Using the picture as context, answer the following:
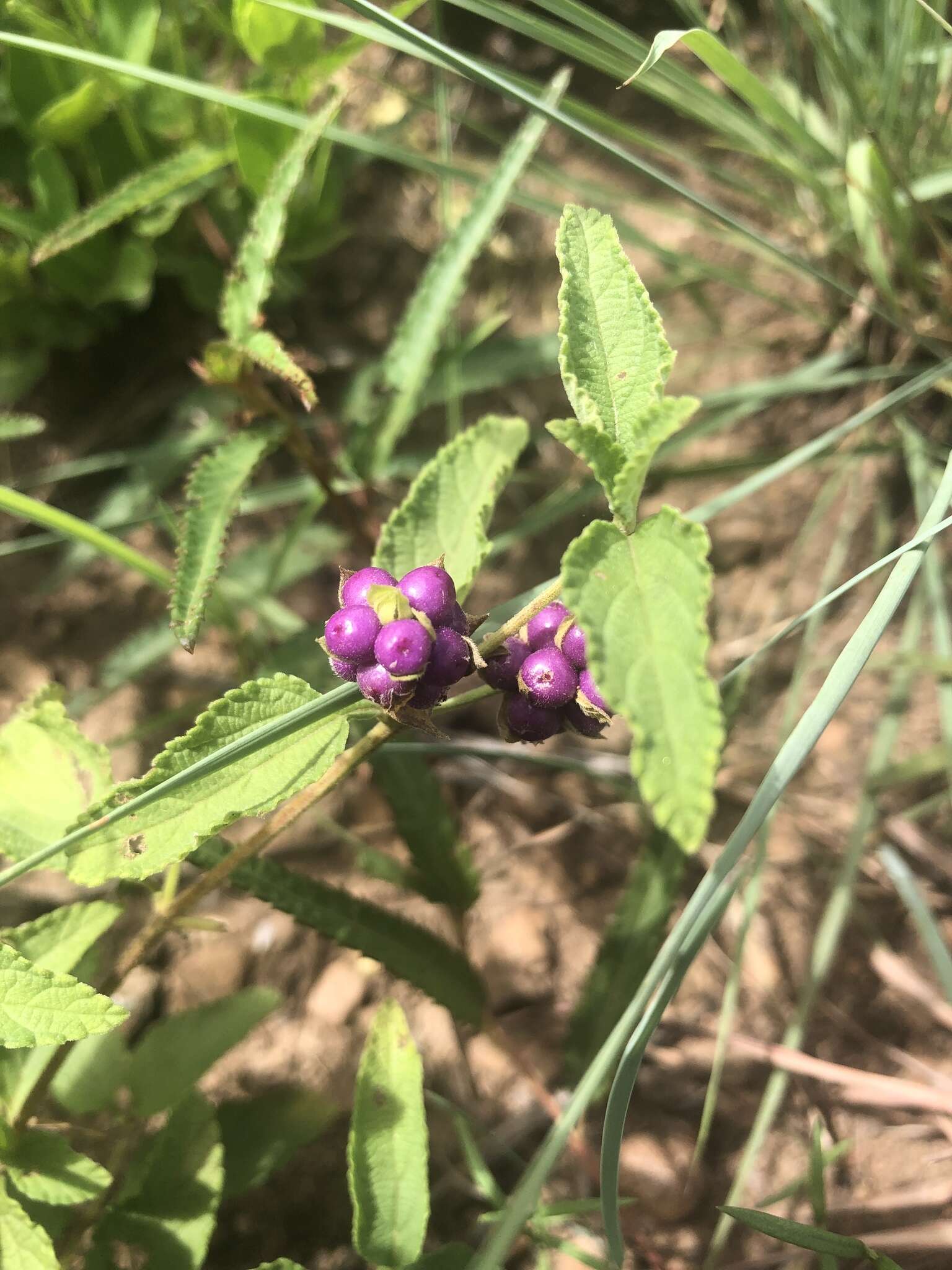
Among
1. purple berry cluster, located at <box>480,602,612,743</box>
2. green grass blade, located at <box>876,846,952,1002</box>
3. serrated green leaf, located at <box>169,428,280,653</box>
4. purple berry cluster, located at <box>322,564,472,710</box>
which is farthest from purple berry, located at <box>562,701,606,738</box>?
green grass blade, located at <box>876,846,952,1002</box>

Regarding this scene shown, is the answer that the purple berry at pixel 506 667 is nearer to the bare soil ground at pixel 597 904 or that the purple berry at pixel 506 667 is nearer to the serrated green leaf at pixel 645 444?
the serrated green leaf at pixel 645 444

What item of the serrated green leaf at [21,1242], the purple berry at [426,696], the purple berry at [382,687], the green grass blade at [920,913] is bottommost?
the green grass blade at [920,913]

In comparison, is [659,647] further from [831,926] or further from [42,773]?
[831,926]

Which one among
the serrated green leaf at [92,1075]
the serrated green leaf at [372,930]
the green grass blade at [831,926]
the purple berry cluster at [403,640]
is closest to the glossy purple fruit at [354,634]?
the purple berry cluster at [403,640]

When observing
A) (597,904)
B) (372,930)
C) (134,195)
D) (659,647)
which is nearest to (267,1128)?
(372,930)

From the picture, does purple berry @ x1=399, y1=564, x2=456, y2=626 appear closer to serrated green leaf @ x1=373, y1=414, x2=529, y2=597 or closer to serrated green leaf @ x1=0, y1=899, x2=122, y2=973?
serrated green leaf @ x1=373, y1=414, x2=529, y2=597
